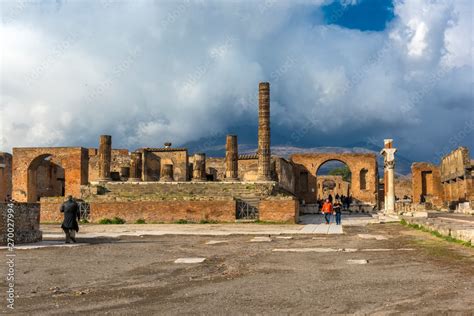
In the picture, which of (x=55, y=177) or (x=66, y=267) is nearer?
(x=66, y=267)

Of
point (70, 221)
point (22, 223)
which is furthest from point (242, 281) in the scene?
point (22, 223)

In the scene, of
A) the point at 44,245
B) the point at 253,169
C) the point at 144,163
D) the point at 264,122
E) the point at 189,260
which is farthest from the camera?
the point at 253,169

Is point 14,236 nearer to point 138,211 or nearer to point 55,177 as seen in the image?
point 138,211

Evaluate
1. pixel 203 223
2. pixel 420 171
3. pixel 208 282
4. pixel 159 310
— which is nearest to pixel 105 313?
pixel 159 310

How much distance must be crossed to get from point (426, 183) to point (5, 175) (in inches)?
1531

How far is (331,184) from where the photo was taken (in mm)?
69312

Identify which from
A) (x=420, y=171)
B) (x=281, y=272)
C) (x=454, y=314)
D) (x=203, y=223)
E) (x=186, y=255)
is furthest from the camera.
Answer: (x=420, y=171)

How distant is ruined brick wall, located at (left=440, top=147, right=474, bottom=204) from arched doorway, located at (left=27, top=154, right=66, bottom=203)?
106 ft

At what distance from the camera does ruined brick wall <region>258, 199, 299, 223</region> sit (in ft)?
81.8

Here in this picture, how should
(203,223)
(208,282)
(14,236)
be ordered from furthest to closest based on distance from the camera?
(203,223)
(14,236)
(208,282)

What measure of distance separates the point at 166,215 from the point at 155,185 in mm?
6472

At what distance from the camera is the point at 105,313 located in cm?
605

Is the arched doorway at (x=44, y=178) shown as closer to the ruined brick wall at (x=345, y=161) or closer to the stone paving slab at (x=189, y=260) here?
the ruined brick wall at (x=345, y=161)

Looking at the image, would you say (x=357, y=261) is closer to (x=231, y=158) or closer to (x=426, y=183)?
(x=231, y=158)
